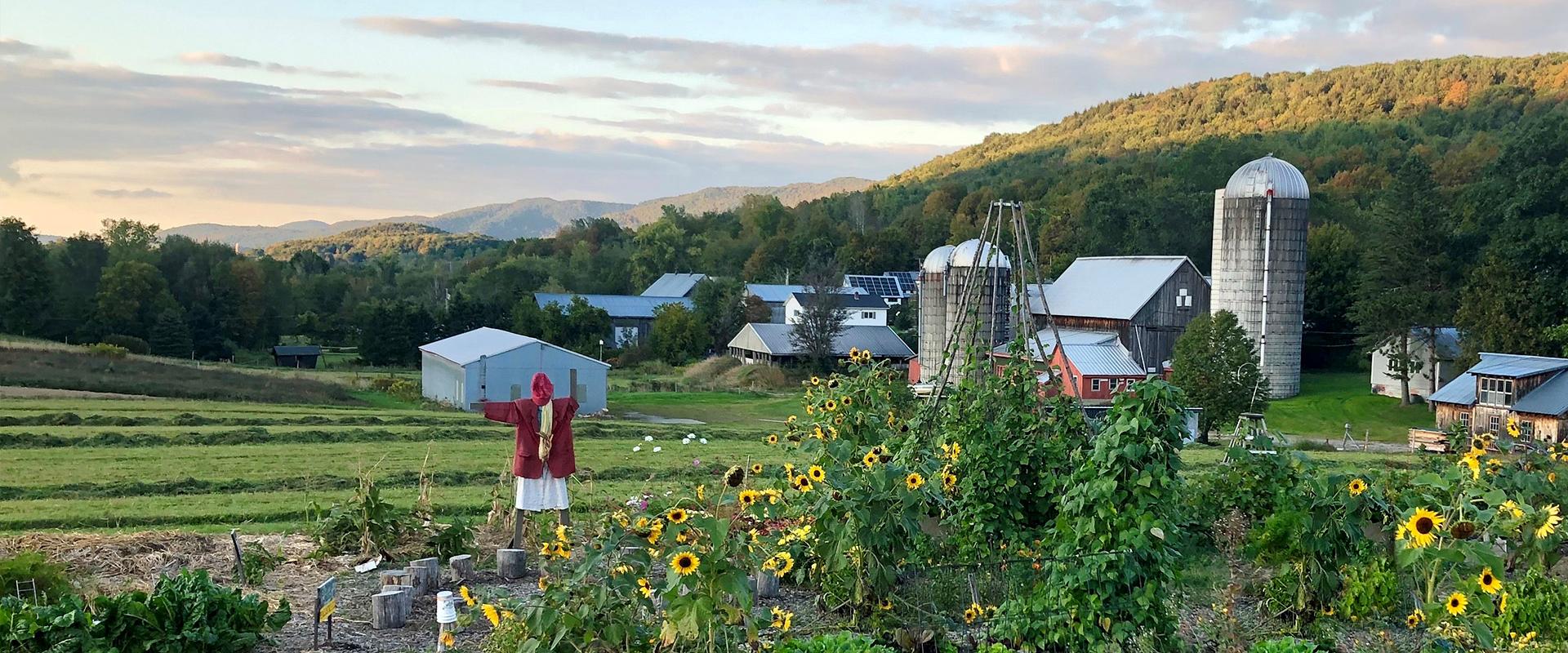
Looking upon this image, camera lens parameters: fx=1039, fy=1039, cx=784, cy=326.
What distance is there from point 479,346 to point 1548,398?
32146 mm

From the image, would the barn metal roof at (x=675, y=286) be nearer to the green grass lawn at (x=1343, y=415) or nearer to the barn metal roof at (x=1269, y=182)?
the barn metal roof at (x=1269, y=182)

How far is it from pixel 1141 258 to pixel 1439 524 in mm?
43433

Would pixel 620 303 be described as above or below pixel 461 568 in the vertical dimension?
above

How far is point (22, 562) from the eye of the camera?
243 inches

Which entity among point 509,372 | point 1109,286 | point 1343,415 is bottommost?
point 1343,415

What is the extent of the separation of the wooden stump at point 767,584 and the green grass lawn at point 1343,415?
28.6 metres

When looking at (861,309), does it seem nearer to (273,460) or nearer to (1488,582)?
(273,460)

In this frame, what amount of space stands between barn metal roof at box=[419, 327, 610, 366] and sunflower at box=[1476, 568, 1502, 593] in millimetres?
29389

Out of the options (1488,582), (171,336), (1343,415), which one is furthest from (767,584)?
(171,336)

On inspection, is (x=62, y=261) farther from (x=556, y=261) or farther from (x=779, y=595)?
(x=779, y=595)

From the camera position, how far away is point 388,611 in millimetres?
6574

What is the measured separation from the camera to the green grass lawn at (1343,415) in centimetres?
3375

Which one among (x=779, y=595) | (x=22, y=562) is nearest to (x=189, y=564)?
(x=22, y=562)

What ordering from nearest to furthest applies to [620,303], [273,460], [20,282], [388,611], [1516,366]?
1. [388,611]
2. [273,460]
3. [1516,366]
4. [20,282]
5. [620,303]
